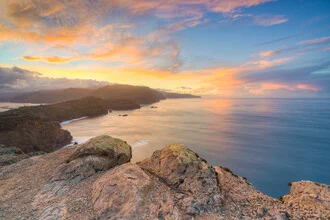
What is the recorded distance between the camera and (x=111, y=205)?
33.1ft

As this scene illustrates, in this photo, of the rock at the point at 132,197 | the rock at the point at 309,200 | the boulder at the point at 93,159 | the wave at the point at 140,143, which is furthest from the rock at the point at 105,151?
the wave at the point at 140,143

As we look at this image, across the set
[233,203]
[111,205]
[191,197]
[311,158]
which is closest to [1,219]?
[111,205]

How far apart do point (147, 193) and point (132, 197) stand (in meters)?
0.95

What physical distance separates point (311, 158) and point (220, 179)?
184 ft

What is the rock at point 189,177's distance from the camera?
10.1m

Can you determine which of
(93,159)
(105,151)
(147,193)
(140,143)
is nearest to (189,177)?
(147,193)

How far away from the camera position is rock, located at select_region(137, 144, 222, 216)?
1010 cm

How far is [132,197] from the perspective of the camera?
33.7 feet

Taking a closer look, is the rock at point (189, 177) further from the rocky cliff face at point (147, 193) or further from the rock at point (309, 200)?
the rock at point (309, 200)

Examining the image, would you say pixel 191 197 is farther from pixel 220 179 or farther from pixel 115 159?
pixel 115 159

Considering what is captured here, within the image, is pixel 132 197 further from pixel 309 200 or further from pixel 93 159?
pixel 309 200

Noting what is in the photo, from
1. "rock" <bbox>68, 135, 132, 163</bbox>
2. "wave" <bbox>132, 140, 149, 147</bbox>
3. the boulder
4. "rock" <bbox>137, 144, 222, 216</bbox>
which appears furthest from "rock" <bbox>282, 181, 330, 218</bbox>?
"wave" <bbox>132, 140, 149, 147</bbox>

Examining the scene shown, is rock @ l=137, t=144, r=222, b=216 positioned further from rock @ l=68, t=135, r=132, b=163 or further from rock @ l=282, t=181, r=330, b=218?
rock @ l=282, t=181, r=330, b=218

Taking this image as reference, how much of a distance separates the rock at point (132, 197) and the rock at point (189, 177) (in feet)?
2.88
